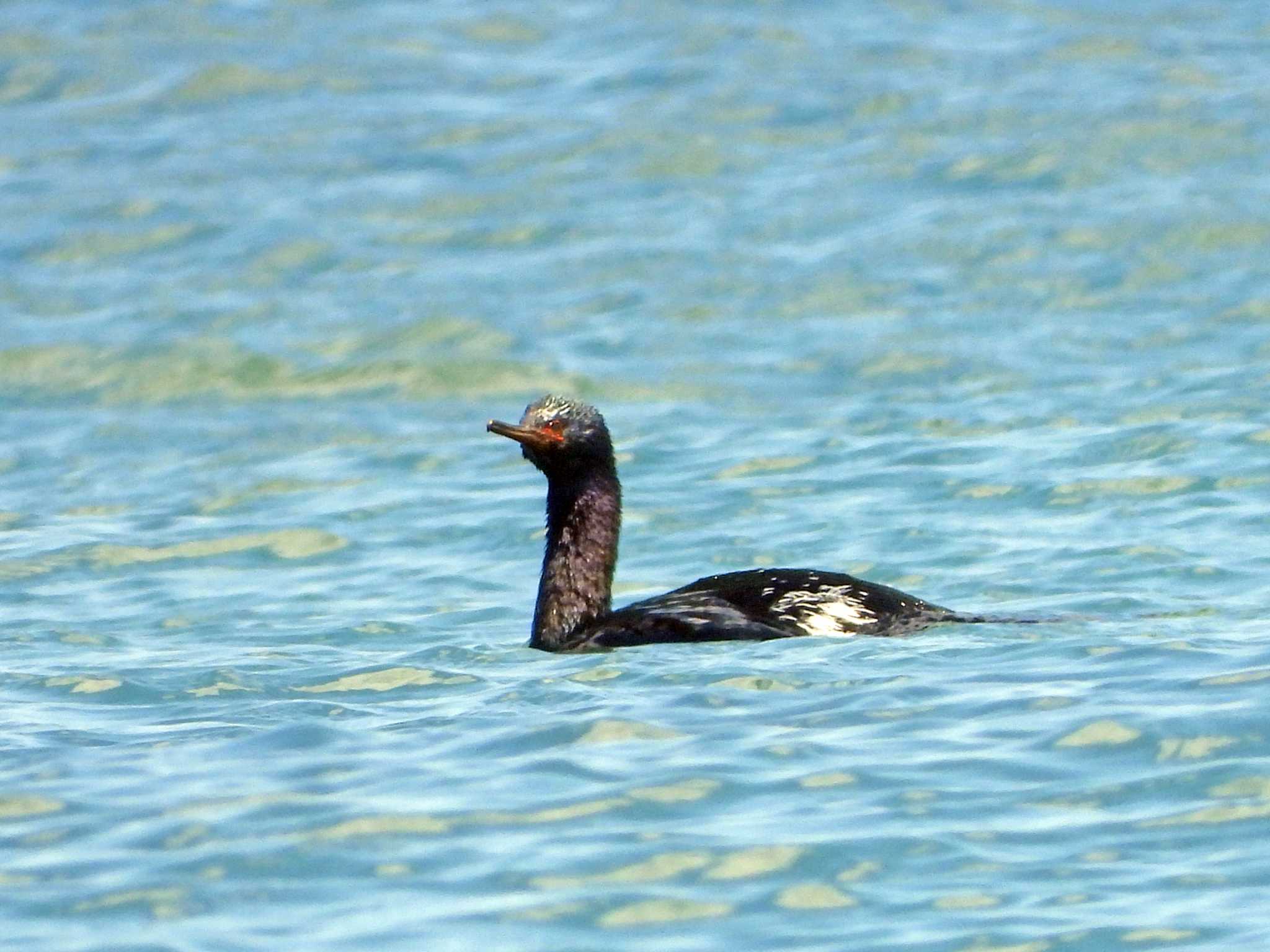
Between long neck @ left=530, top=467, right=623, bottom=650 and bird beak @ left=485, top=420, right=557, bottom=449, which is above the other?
bird beak @ left=485, top=420, right=557, bottom=449

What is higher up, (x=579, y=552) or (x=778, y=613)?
(x=579, y=552)

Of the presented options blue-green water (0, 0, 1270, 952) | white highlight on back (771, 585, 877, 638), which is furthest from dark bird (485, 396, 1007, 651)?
blue-green water (0, 0, 1270, 952)

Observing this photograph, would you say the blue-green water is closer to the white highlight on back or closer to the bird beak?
the white highlight on back

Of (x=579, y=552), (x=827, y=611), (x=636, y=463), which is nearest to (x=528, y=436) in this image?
(x=579, y=552)

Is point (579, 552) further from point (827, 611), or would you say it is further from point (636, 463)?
point (636, 463)

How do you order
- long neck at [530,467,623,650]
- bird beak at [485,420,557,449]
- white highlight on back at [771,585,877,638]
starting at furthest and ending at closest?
long neck at [530,467,623,650]
bird beak at [485,420,557,449]
white highlight on back at [771,585,877,638]

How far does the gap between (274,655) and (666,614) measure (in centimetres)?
175

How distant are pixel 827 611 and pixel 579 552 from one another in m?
1.38

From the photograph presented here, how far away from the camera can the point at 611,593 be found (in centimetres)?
991

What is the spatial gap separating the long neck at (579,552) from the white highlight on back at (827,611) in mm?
1077

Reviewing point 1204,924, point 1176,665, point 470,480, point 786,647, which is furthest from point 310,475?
point 1204,924

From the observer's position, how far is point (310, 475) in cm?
1349

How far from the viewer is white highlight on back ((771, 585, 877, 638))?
880 centimetres

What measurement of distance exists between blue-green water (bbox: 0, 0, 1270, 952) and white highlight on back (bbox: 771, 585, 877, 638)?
10.3 inches
